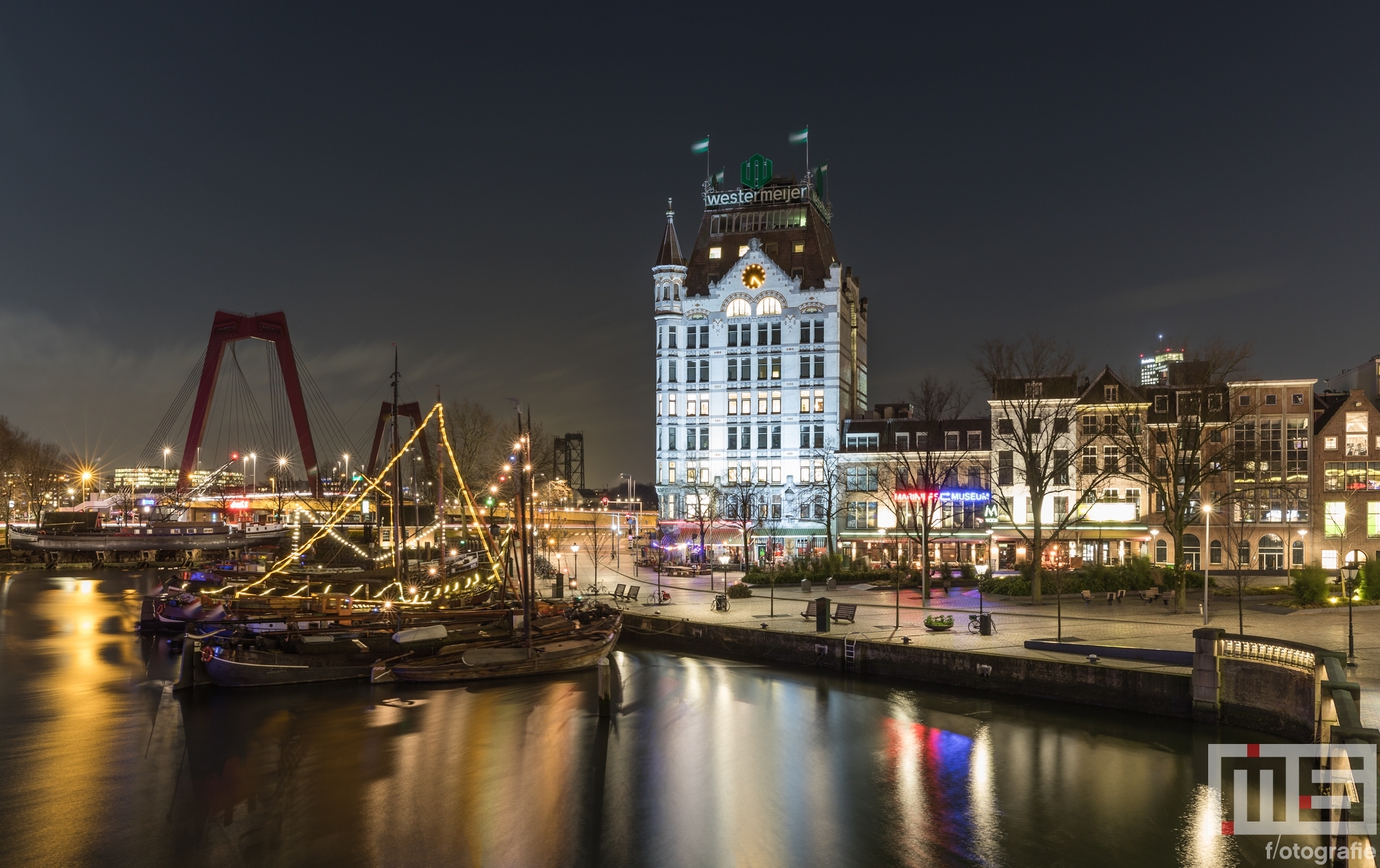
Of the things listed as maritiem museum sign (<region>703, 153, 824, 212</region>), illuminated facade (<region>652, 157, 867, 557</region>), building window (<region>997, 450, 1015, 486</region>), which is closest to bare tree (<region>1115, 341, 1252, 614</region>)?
building window (<region>997, 450, 1015, 486</region>)

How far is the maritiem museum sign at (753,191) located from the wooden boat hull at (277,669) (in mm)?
61746

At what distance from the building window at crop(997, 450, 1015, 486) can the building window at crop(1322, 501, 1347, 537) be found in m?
19.6

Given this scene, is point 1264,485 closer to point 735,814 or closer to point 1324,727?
point 1324,727

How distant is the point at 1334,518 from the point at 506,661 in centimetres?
5594

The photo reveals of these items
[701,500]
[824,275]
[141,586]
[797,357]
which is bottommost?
[141,586]

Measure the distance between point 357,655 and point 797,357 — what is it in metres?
51.6

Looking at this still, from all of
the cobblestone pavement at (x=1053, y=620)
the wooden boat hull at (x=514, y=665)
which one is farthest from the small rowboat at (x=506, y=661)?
the cobblestone pavement at (x=1053, y=620)

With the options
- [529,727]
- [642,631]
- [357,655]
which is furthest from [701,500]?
[529,727]

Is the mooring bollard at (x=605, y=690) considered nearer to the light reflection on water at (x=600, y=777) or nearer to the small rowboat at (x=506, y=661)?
the light reflection on water at (x=600, y=777)

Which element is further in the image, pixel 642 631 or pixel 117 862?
pixel 642 631

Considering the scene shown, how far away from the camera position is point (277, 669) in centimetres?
3691

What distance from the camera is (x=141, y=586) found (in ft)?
259

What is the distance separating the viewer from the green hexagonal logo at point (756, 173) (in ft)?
293

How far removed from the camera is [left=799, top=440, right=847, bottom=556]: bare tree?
255 feet
